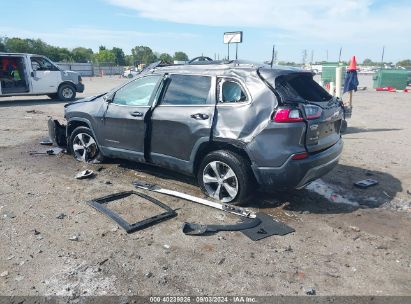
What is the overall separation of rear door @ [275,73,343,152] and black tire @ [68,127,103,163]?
3.51 m

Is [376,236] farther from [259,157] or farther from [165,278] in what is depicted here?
[165,278]

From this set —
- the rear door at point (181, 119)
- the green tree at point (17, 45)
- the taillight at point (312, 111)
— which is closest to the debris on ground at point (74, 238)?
the rear door at point (181, 119)

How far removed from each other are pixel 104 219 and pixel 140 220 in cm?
43

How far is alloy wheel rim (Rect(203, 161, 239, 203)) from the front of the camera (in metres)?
4.56

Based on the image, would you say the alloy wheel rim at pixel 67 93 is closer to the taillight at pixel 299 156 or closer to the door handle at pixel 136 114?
the door handle at pixel 136 114

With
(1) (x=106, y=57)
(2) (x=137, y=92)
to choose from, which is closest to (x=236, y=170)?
(2) (x=137, y=92)

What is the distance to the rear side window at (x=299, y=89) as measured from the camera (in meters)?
4.22

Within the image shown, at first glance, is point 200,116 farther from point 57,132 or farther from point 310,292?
point 57,132

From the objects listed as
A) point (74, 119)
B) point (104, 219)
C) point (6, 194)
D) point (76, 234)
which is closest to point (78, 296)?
point (76, 234)

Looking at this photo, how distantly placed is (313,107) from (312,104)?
70mm

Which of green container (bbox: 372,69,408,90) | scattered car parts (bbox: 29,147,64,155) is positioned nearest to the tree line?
green container (bbox: 372,69,408,90)

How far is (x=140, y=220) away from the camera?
4.23 meters

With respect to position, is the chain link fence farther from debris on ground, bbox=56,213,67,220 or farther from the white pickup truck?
debris on ground, bbox=56,213,67,220

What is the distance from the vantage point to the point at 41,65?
15977 millimetres
